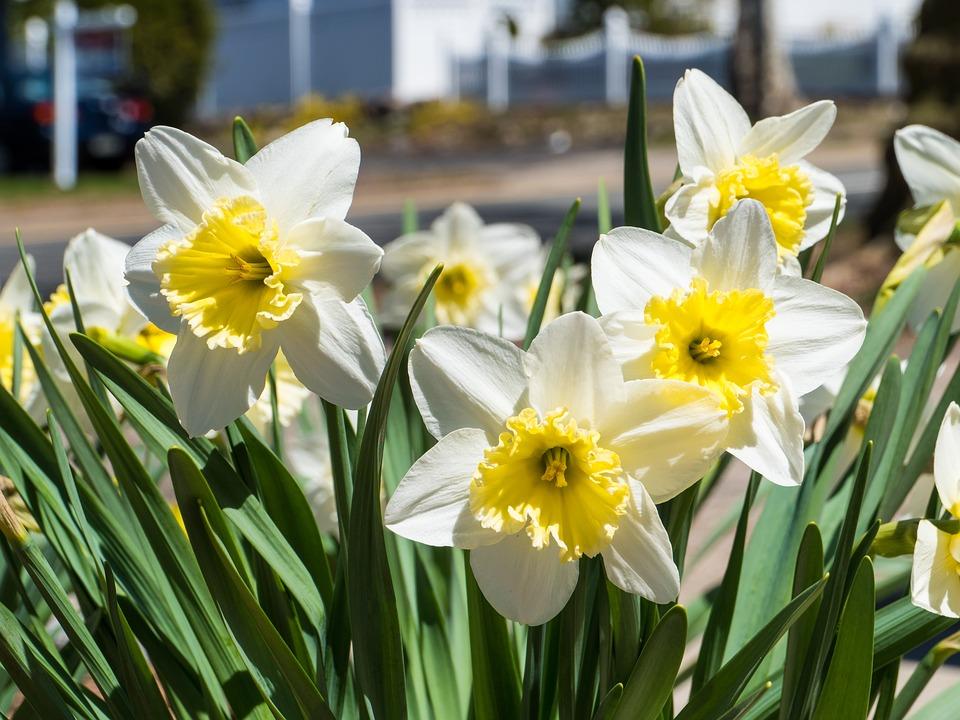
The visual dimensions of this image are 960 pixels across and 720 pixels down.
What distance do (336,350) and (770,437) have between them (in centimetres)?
36

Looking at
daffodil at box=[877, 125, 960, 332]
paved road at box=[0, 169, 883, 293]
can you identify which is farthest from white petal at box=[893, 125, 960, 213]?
paved road at box=[0, 169, 883, 293]

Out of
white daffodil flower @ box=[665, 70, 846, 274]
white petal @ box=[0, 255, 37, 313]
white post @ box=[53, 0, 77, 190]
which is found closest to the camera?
white daffodil flower @ box=[665, 70, 846, 274]

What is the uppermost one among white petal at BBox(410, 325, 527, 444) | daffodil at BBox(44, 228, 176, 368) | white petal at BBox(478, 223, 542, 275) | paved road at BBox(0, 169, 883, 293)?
white petal at BBox(410, 325, 527, 444)

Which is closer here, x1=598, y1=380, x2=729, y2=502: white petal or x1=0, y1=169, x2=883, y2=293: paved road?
x1=598, y1=380, x2=729, y2=502: white petal

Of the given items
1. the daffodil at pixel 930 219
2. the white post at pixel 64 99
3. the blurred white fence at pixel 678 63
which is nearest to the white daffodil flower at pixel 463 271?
the daffodil at pixel 930 219

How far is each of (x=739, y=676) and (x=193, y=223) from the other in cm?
61

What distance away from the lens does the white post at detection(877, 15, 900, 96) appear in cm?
2052

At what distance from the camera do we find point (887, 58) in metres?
20.7

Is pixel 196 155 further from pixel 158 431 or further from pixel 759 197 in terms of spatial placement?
pixel 759 197

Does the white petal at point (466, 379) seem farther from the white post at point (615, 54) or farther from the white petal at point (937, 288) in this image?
the white post at point (615, 54)

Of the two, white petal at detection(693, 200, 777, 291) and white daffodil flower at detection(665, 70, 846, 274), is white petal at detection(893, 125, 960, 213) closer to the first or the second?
white daffodil flower at detection(665, 70, 846, 274)

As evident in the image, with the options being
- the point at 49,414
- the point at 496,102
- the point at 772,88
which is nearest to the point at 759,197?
the point at 49,414

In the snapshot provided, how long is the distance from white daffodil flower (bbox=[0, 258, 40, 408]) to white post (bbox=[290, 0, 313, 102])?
80.5 feet

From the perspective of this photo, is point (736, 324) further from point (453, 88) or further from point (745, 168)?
point (453, 88)
